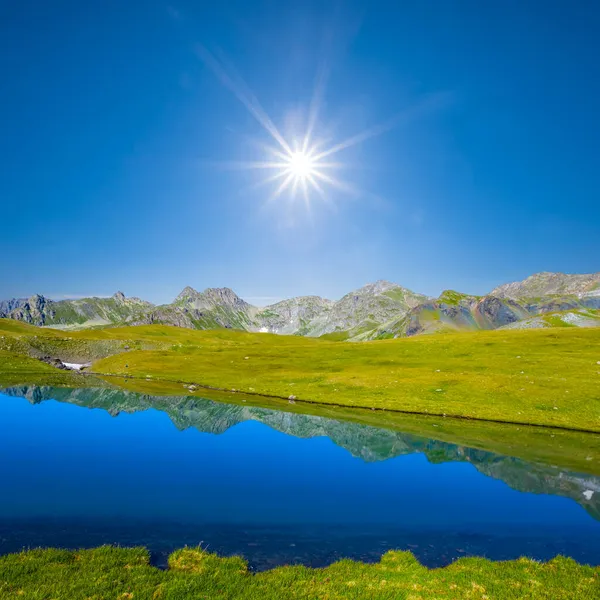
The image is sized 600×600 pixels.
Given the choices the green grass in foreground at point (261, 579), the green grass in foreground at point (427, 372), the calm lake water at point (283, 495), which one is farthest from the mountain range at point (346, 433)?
the green grass in foreground at point (261, 579)

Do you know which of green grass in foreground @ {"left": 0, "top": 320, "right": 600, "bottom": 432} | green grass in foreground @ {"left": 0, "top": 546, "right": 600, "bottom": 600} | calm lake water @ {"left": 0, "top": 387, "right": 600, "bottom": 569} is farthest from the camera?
green grass in foreground @ {"left": 0, "top": 320, "right": 600, "bottom": 432}

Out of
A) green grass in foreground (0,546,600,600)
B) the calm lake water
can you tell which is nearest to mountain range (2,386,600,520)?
the calm lake water

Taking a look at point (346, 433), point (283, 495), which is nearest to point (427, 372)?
point (346, 433)

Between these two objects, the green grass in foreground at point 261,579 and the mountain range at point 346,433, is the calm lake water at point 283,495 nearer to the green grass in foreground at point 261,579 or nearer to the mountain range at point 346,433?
the mountain range at point 346,433

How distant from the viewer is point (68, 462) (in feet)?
97.6

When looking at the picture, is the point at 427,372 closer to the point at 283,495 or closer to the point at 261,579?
the point at 283,495

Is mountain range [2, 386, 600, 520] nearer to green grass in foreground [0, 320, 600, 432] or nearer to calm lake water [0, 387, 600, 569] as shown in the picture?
calm lake water [0, 387, 600, 569]

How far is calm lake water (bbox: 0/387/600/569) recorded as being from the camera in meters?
18.6

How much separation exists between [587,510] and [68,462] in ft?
126

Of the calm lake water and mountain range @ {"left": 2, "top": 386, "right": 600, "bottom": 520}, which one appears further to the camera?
mountain range @ {"left": 2, "top": 386, "right": 600, "bottom": 520}

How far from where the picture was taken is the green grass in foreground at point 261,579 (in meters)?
13.0

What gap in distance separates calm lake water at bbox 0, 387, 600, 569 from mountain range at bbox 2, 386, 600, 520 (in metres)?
0.21

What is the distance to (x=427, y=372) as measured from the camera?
2746 inches

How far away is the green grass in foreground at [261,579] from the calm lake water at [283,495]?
156 centimetres
